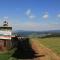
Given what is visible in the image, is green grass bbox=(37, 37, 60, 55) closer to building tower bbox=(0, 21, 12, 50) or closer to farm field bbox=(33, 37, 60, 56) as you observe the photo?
farm field bbox=(33, 37, 60, 56)

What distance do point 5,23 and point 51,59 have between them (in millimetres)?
10632

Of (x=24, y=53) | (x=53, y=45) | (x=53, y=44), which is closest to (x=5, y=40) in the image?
(x=24, y=53)

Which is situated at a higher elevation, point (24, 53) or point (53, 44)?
point (53, 44)

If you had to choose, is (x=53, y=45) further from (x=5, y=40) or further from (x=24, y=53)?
(x=5, y=40)

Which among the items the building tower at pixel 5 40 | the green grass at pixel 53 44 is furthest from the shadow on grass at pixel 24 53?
the green grass at pixel 53 44

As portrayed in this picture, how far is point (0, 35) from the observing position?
114 feet

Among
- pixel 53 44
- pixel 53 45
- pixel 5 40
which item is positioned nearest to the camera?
pixel 5 40

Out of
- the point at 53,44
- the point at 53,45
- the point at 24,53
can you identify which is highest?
the point at 53,44

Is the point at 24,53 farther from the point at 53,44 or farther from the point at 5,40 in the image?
the point at 53,44

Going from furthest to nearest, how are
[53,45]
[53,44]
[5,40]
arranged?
[53,44] → [53,45] → [5,40]

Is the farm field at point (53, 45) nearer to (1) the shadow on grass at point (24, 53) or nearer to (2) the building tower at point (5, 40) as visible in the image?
(1) the shadow on grass at point (24, 53)

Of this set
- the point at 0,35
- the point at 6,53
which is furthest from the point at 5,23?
the point at 6,53

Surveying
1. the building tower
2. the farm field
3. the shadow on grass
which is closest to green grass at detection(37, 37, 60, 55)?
the farm field

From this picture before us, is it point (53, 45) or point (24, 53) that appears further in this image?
point (53, 45)
